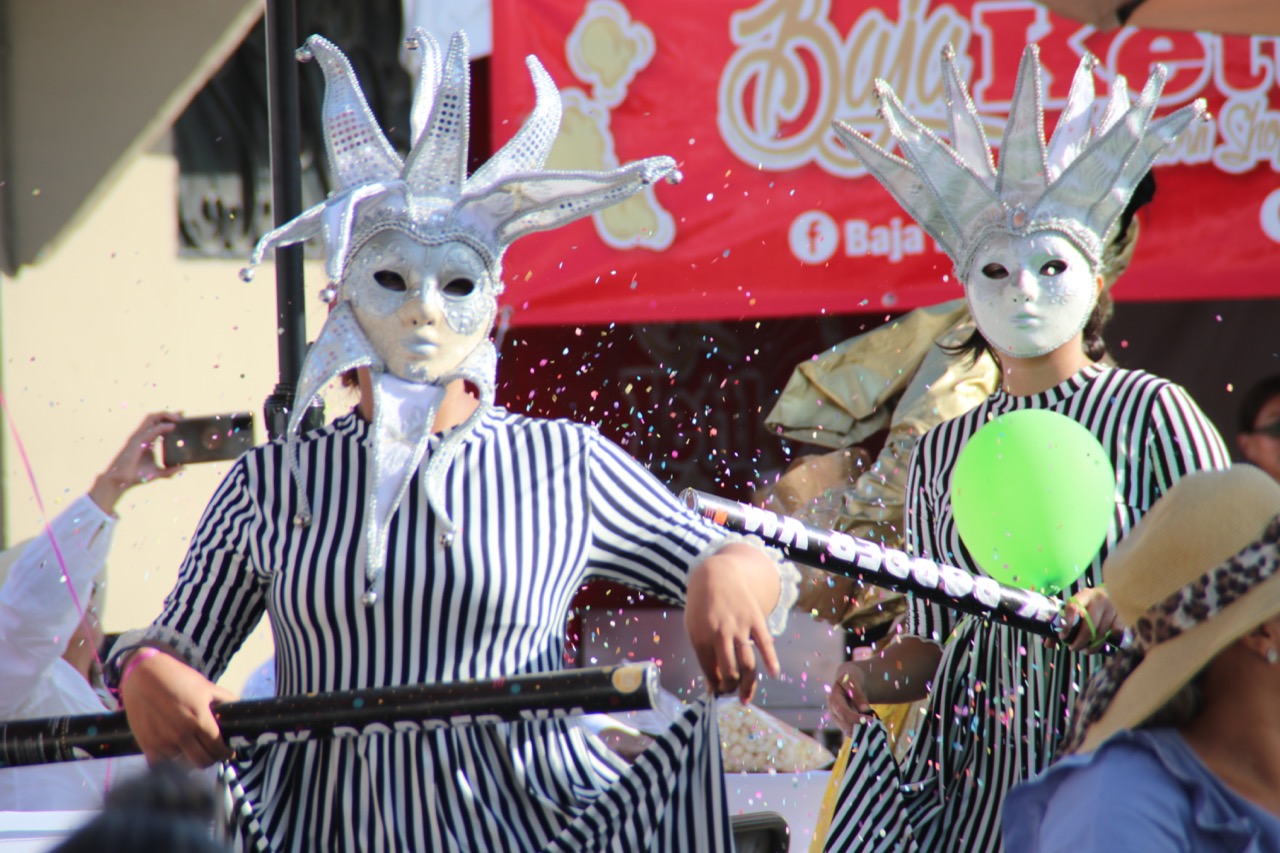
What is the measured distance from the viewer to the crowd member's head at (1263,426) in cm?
434

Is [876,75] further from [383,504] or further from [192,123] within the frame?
[383,504]

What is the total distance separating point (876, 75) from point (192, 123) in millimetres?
2482

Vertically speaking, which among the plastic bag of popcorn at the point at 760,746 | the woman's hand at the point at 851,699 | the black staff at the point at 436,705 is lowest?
the plastic bag of popcorn at the point at 760,746

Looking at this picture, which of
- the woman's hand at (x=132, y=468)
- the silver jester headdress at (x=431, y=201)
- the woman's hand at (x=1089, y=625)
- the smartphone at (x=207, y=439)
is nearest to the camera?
the silver jester headdress at (x=431, y=201)

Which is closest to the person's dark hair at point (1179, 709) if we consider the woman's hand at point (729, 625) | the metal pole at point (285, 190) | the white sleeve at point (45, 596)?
the woman's hand at point (729, 625)

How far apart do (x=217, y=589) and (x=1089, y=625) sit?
1.35m

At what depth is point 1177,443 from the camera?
2.79 metres

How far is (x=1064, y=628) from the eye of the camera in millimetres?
2508

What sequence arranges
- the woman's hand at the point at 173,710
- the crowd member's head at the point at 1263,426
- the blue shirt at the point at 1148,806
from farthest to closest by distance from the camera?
the crowd member's head at the point at 1263,426, the woman's hand at the point at 173,710, the blue shirt at the point at 1148,806

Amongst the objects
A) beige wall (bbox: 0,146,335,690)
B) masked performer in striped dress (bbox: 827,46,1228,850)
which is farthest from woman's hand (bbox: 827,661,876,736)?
beige wall (bbox: 0,146,335,690)

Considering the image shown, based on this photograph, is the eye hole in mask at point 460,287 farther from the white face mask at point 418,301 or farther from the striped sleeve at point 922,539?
the striped sleeve at point 922,539

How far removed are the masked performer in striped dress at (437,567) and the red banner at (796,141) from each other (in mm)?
2473

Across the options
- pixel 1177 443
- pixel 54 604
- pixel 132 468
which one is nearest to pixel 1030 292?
pixel 1177 443

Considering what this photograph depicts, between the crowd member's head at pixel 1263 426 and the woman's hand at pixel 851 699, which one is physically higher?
the crowd member's head at pixel 1263 426
